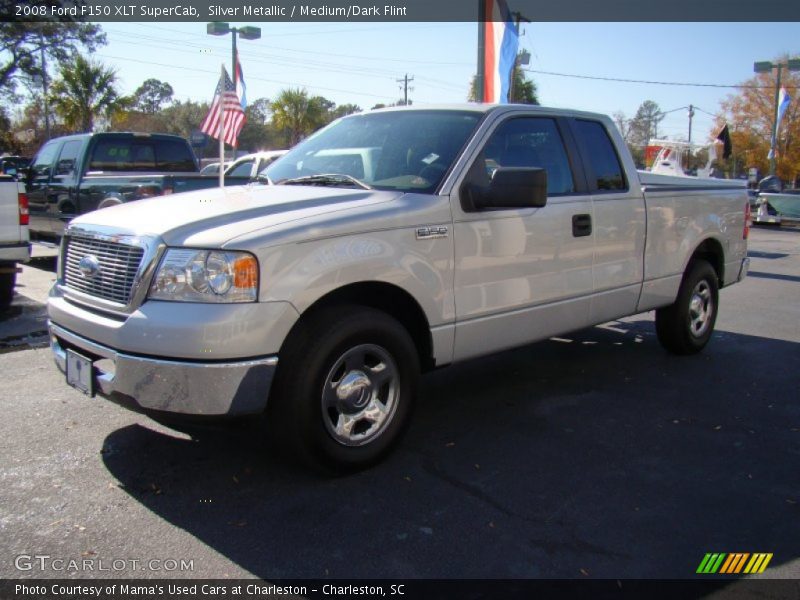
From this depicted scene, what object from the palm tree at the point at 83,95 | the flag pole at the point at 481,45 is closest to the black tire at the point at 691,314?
the flag pole at the point at 481,45

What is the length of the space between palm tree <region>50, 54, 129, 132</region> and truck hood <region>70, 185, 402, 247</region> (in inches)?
1302

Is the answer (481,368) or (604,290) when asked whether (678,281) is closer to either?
(604,290)

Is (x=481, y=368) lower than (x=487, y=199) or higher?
lower

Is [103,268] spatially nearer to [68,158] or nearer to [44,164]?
[68,158]

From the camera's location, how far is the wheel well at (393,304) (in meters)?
3.68

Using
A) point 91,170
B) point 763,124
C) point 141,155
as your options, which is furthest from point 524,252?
point 763,124

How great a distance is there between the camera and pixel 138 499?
3475 mm

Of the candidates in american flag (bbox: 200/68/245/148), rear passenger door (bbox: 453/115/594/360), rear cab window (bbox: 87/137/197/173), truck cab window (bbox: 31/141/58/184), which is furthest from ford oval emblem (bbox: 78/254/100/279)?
american flag (bbox: 200/68/245/148)

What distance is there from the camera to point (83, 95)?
3338 cm

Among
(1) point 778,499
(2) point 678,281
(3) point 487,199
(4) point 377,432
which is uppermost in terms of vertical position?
(3) point 487,199

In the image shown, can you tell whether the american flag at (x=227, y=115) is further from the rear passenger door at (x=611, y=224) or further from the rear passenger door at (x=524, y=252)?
→ the rear passenger door at (x=524, y=252)

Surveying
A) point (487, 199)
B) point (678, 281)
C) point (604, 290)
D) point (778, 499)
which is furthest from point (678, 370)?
point (487, 199)

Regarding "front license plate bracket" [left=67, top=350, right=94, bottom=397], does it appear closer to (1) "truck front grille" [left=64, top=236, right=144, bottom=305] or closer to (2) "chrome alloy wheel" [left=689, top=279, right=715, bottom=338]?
(1) "truck front grille" [left=64, top=236, right=144, bottom=305]

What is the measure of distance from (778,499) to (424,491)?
1.77m
